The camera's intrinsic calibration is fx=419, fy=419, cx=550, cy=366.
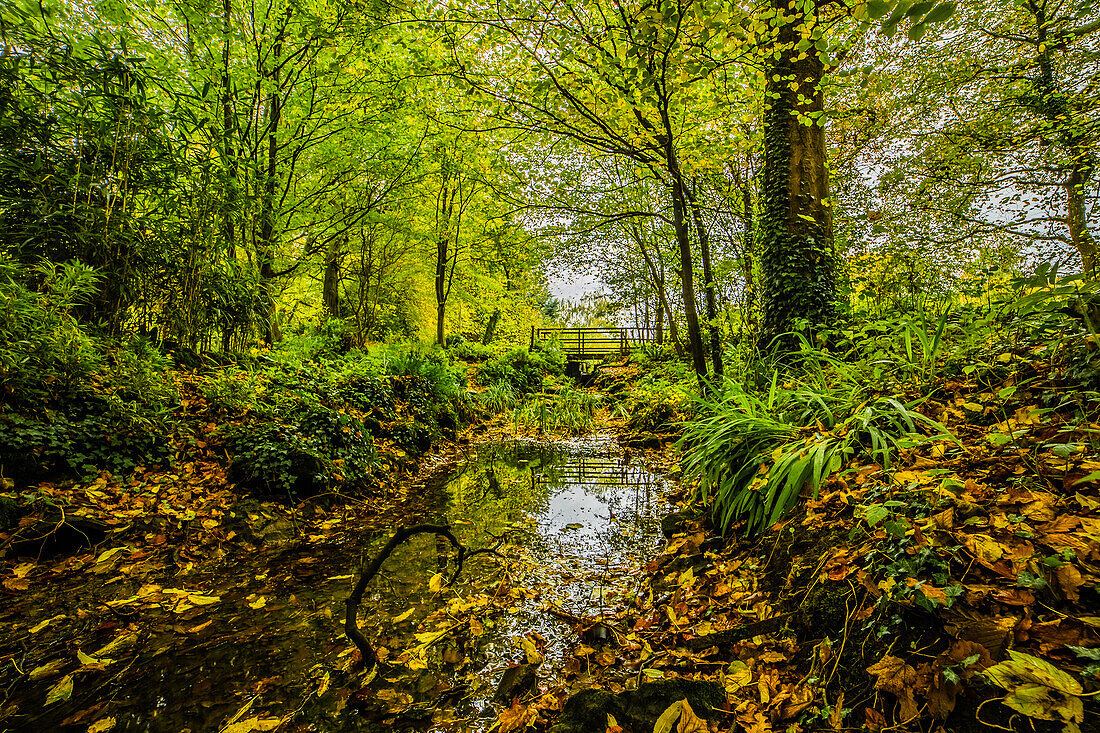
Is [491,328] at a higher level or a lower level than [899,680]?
higher

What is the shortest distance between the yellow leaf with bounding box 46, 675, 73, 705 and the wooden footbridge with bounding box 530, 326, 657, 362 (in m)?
15.5

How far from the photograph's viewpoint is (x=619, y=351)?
58.1 feet

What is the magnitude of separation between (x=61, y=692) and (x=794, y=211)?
6.15 meters

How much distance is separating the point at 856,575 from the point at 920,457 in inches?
30.1

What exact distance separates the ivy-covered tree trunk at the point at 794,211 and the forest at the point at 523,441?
0.14 feet

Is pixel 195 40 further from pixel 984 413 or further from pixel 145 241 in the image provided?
pixel 984 413

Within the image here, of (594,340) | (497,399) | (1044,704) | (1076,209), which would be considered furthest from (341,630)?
(594,340)

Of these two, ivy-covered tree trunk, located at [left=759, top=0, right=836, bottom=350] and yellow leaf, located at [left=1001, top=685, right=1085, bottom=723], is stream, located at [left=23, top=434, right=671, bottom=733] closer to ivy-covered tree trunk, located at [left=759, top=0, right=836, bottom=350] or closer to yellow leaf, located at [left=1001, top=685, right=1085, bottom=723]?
yellow leaf, located at [left=1001, top=685, right=1085, bottom=723]

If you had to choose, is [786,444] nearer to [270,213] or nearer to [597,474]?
[597,474]

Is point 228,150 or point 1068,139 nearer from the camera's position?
point 1068,139

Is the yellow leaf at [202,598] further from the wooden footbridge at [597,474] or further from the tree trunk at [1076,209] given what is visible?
the tree trunk at [1076,209]

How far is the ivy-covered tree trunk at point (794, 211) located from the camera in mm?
4469

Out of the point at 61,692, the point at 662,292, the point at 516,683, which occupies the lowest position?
the point at 516,683

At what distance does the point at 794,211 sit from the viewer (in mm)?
4598
